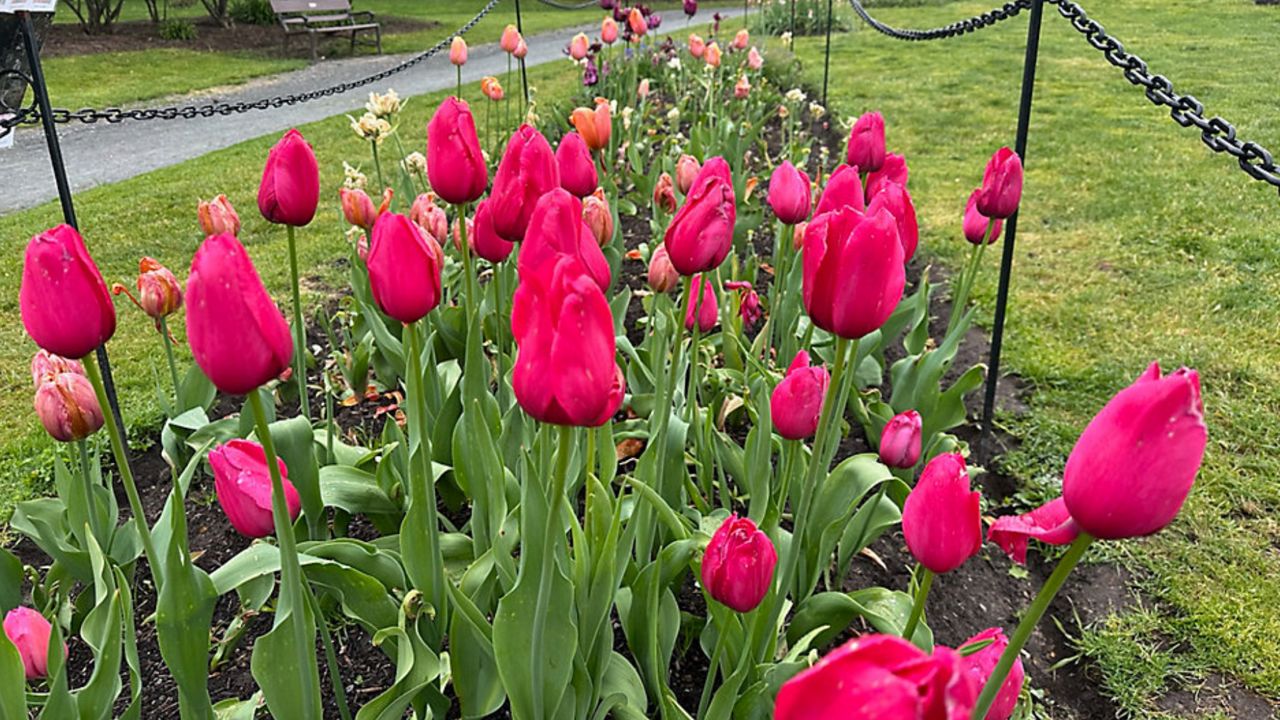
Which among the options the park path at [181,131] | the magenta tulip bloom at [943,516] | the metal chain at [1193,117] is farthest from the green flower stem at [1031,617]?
the park path at [181,131]

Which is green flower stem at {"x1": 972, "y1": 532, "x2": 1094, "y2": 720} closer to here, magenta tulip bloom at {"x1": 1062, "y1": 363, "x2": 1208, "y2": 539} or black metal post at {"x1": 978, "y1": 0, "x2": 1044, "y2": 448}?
magenta tulip bloom at {"x1": 1062, "y1": 363, "x2": 1208, "y2": 539}

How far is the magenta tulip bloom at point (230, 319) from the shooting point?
882mm

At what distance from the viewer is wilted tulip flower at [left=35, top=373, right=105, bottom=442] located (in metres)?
1.48

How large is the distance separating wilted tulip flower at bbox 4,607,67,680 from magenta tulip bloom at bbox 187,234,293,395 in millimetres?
770

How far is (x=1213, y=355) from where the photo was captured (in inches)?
143

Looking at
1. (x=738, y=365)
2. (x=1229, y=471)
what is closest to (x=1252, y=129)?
(x=1229, y=471)

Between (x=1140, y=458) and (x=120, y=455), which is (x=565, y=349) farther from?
(x=120, y=455)

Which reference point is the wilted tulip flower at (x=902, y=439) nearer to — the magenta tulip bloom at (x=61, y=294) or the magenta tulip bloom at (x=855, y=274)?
the magenta tulip bloom at (x=855, y=274)

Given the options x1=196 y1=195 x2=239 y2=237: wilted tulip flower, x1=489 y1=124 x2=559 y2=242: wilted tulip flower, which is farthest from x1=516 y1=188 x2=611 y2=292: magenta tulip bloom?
x1=196 y1=195 x2=239 y2=237: wilted tulip flower

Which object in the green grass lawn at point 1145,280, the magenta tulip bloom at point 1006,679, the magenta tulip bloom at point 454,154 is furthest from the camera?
the green grass lawn at point 1145,280

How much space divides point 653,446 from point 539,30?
1691 centimetres

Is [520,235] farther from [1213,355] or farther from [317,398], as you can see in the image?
[1213,355]

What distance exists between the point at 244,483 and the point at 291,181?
1.68ft

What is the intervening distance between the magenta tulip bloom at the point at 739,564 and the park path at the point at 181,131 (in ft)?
19.5
